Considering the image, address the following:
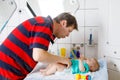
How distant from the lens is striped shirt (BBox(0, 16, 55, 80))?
1.13 meters

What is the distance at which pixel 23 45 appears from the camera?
46.6 inches

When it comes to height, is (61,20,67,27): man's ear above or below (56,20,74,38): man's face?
above

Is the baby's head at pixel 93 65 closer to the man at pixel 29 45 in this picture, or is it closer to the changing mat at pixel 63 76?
the changing mat at pixel 63 76

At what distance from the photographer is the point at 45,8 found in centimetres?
208

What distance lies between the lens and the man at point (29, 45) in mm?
1123

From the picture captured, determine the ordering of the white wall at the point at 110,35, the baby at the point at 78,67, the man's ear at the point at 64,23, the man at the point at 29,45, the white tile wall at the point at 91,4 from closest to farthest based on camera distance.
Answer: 1. the man at the point at 29,45
2. the man's ear at the point at 64,23
3. the baby at the point at 78,67
4. the white wall at the point at 110,35
5. the white tile wall at the point at 91,4

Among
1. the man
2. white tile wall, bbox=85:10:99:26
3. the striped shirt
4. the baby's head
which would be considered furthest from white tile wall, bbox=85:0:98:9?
the striped shirt

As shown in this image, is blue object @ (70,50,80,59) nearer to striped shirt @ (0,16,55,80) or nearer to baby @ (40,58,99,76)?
baby @ (40,58,99,76)

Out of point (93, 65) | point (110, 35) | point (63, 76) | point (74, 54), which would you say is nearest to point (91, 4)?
point (110, 35)

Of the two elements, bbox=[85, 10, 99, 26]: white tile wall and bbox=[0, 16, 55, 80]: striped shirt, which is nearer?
bbox=[0, 16, 55, 80]: striped shirt

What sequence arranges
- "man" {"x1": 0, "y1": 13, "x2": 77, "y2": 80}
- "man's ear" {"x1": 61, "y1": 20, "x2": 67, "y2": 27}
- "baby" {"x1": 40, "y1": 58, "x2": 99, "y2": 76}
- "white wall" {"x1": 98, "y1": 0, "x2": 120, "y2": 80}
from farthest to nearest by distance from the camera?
1. "white wall" {"x1": 98, "y1": 0, "x2": 120, "y2": 80}
2. "baby" {"x1": 40, "y1": 58, "x2": 99, "y2": 76}
3. "man's ear" {"x1": 61, "y1": 20, "x2": 67, "y2": 27}
4. "man" {"x1": 0, "y1": 13, "x2": 77, "y2": 80}

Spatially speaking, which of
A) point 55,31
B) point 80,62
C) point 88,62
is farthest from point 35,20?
point 88,62

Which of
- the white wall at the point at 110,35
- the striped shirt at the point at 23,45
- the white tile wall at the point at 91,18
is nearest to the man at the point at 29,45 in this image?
the striped shirt at the point at 23,45

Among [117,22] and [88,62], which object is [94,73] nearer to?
[88,62]
